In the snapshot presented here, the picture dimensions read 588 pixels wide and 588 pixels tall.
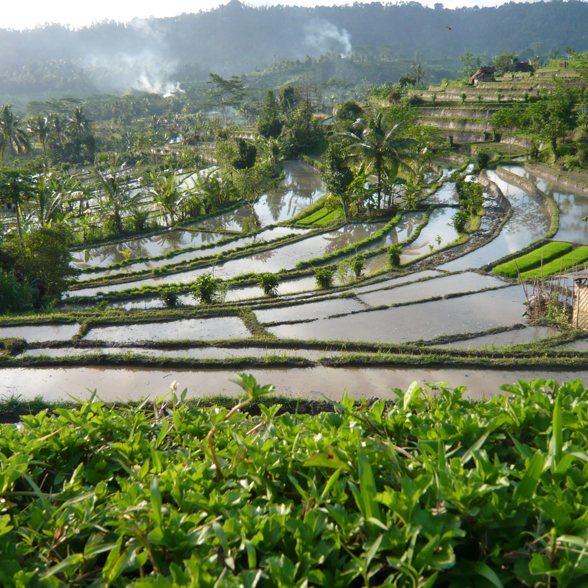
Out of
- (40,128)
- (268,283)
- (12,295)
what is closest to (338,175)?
(268,283)

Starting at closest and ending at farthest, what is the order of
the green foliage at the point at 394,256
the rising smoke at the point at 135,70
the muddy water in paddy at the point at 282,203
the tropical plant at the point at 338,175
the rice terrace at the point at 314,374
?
1. the rice terrace at the point at 314,374
2. the green foliage at the point at 394,256
3. the tropical plant at the point at 338,175
4. the muddy water in paddy at the point at 282,203
5. the rising smoke at the point at 135,70

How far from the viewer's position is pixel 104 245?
24172 millimetres

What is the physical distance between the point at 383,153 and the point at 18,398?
760 inches

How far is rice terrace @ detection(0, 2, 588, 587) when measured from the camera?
1.39 metres

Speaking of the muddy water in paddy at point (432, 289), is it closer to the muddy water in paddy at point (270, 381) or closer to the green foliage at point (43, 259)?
the muddy water in paddy at point (270, 381)

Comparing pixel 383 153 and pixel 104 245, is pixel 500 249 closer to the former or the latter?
pixel 383 153

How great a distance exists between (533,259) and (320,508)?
1577 cm

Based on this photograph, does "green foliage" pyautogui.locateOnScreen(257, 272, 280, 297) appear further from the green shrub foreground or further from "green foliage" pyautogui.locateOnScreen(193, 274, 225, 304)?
the green shrub foreground

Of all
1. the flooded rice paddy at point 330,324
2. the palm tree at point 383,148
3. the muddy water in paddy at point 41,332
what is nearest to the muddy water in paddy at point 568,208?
the flooded rice paddy at point 330,324

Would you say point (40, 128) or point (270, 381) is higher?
point (40, 128)

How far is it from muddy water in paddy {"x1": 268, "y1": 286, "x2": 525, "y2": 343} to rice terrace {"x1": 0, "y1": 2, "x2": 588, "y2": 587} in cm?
8

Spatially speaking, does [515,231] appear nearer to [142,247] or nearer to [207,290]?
[207,290]

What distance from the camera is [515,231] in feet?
64.3

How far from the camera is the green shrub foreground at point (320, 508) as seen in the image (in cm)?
129
